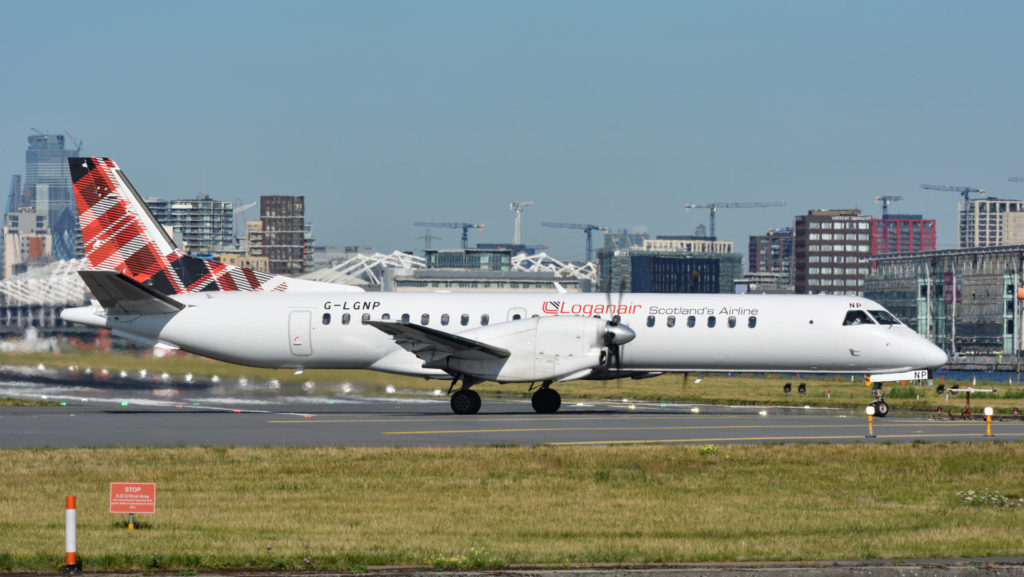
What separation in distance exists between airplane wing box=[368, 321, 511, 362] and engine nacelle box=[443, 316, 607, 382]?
229 millimetres

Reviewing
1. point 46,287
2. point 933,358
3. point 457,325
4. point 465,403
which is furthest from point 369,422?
point 46,287

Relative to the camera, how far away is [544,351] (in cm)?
3681

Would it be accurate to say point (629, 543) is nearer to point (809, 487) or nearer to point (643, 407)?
point (809, 487)

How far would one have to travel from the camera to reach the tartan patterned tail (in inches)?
1609

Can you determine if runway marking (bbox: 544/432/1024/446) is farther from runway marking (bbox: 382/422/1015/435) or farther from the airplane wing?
the airplane wing

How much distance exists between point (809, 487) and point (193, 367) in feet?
94.3

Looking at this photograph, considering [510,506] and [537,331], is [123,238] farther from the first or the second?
[510,506]

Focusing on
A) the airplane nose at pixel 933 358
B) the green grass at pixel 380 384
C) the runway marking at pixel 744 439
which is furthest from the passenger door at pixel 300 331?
the airplane nose at pixel 933 358

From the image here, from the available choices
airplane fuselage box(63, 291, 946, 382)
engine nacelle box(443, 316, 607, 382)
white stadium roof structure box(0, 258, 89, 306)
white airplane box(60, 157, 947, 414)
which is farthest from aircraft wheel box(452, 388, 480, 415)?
white stadium roof structure box(0, 258, 89, 306)

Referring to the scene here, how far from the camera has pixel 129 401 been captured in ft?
142

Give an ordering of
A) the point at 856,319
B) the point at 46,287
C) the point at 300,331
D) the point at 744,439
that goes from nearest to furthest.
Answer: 1. the point at 744,439
2. the point at 856,319
3. the point at 300,331
4. the point at 46,287

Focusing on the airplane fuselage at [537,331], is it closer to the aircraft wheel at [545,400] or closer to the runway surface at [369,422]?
the runway surface at [369,422]

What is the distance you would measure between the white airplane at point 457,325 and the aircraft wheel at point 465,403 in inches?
1.6

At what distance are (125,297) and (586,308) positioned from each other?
46.3 feet
